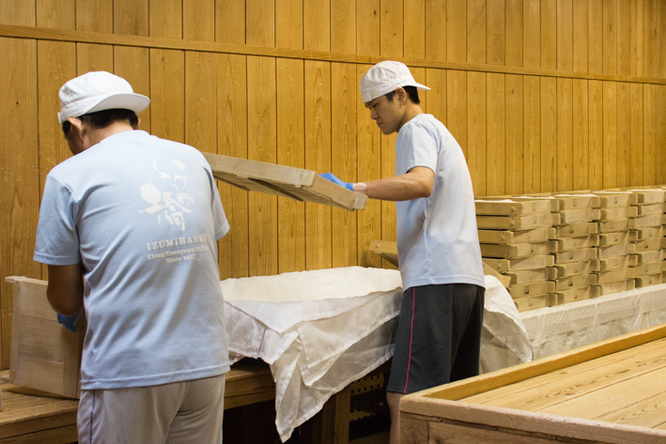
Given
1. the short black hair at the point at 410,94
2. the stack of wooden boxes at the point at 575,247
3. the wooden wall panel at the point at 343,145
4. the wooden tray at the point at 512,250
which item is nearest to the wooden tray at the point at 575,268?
the stack of wooden boxes at the point at 575,247

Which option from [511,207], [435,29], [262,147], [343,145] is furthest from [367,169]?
[435,29]

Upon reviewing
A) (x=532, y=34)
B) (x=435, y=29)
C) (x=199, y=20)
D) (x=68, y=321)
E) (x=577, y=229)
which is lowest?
(x=68, y=321)

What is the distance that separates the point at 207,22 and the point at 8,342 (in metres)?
2.11

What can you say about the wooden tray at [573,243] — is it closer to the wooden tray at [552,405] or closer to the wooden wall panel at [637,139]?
the wooden wall panel at [637,139]

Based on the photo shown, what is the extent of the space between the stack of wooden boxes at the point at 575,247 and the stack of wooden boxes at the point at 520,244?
4.3 inches

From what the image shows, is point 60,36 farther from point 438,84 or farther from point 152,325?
point 438,84

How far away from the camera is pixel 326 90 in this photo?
4.46m

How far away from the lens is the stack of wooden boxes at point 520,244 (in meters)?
4.30

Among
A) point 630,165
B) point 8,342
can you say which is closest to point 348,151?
point 8,342

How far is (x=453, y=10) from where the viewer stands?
507cm

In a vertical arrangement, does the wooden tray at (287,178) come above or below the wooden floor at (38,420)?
above

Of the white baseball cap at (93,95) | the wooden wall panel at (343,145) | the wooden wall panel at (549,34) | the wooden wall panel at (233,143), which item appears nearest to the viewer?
the white baseball cap at (93,95)

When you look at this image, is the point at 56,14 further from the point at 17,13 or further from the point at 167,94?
the point at 167,94

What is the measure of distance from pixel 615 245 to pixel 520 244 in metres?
1.21
